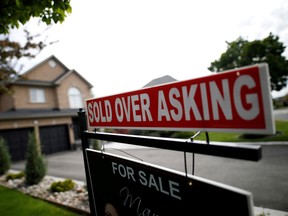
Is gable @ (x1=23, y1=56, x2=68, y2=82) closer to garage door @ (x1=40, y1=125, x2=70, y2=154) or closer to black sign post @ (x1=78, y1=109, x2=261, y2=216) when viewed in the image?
garage door @ (x1=40, y1=125, x2=70, y2=154)

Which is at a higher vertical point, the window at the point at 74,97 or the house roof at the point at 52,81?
the house roof at the point at 52,81

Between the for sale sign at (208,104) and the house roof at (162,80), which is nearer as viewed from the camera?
the for sale sign at (208,104)

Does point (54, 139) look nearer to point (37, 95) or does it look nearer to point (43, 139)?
point (43, 139)

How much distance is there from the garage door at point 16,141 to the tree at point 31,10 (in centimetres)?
1596

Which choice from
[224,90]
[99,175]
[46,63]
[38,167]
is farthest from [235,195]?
[46,63]

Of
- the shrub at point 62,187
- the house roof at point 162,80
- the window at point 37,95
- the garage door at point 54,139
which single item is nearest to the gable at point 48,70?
the window at point 37,95

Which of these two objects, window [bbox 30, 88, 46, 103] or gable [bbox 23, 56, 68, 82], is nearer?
window [bbox 30, 88, 46, 103]

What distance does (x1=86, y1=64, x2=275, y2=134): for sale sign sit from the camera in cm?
95

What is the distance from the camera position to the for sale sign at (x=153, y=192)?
3.47 feet

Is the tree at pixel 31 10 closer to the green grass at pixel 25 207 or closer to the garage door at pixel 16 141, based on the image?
the green grass at pixel 25 207

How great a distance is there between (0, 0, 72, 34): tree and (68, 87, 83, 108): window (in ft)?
70.9

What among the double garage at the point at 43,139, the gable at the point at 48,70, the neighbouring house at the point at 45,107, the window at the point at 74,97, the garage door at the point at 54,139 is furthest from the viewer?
the window at the point at 74,97

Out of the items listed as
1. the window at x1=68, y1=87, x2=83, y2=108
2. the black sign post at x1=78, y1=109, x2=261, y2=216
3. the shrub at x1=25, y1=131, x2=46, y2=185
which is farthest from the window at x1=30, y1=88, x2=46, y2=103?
the black sign post at x1=78, y1=109, x2=261, y2=216

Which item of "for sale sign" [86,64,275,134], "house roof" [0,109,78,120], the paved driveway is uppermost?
"house roof" [0,109,78,120]
